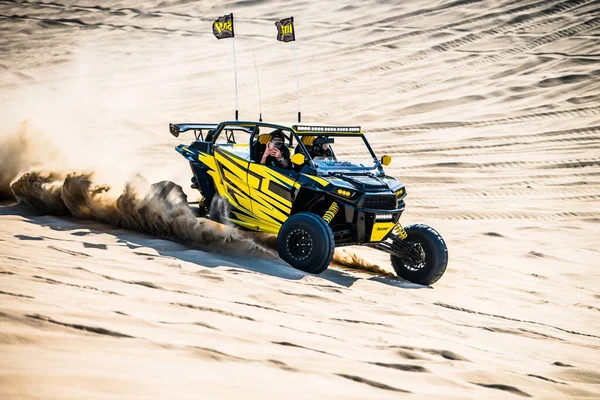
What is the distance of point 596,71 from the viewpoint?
2155 cm

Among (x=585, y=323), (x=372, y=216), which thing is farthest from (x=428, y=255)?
(x=585, y=323)

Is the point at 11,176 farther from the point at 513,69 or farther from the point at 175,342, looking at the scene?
the point at 513,69

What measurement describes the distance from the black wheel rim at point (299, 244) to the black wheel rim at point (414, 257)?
1335 mm

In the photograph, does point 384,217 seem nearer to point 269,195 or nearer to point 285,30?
point 269,195

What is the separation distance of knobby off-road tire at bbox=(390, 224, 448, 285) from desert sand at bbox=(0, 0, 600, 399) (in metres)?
0.32

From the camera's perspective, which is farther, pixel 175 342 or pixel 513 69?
pixel 513 69

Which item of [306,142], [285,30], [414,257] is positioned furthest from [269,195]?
[285,30]

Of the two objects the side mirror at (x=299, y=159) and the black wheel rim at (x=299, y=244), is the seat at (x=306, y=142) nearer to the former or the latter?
the side mirror at (x=299, y=159)

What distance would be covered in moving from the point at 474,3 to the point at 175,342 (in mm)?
26596

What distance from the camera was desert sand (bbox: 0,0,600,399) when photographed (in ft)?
14.3

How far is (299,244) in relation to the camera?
802 centimetres

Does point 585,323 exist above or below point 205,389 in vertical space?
below

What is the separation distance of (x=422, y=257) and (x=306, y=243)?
147cm

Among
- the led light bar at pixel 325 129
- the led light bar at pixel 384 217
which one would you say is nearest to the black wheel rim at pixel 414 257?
the led light bar at pixel 384 217
